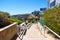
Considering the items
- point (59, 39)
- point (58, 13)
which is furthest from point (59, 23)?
point (59, 39)

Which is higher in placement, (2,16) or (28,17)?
(2,16)

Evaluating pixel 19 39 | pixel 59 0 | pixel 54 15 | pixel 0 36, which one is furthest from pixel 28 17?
pixel 0 36

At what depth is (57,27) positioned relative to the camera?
48.2 ft

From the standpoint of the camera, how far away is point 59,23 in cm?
1494

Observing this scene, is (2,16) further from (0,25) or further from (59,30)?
(59,30)

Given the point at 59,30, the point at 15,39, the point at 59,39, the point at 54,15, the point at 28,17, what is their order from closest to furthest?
1. the point at 59,39
2. the point at 15,39
3. the point at 59,30
4. the point at 54,15
5. the point at 28,17

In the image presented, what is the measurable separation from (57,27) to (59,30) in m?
0.78

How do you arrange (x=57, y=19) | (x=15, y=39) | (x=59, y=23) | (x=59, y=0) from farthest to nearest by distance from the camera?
1. (x=59, y=0)
2. (x=57, y=19)
3. (x=59, y=23)
4. (x=15, y=39)

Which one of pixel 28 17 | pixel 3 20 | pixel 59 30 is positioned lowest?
pixel 28 17

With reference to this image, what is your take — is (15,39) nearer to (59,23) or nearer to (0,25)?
(0,25)

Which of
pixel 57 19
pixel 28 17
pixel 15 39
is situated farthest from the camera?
pixel 28 17

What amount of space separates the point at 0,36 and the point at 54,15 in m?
9.43

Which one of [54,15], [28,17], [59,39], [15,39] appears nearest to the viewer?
[59,39]

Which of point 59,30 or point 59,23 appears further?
point 59,23
